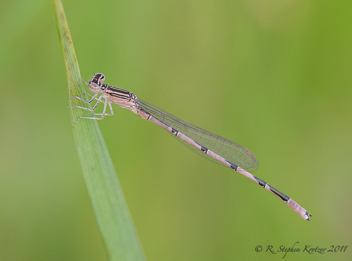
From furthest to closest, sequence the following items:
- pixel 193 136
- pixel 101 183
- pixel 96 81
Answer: pixel 193 136 → pixel 96 81 → pixel 101 183

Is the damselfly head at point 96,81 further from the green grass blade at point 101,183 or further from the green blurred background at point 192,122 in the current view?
A: the green grass blade at point 101,183

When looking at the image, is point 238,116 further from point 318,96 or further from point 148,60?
point 148,60

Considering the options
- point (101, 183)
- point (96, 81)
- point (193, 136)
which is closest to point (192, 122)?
point (193, 136)

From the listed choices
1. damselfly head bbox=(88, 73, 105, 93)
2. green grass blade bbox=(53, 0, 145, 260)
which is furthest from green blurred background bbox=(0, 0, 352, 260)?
green grass blade bbox=(53, 0, 145, 260)

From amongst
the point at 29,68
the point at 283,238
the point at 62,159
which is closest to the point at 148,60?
the point at 29,68

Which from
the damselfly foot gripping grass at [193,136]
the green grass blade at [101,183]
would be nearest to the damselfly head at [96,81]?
the damselfly foot gripping grass at [193,136]

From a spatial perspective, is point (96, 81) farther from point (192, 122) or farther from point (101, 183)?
point (101, 183)
